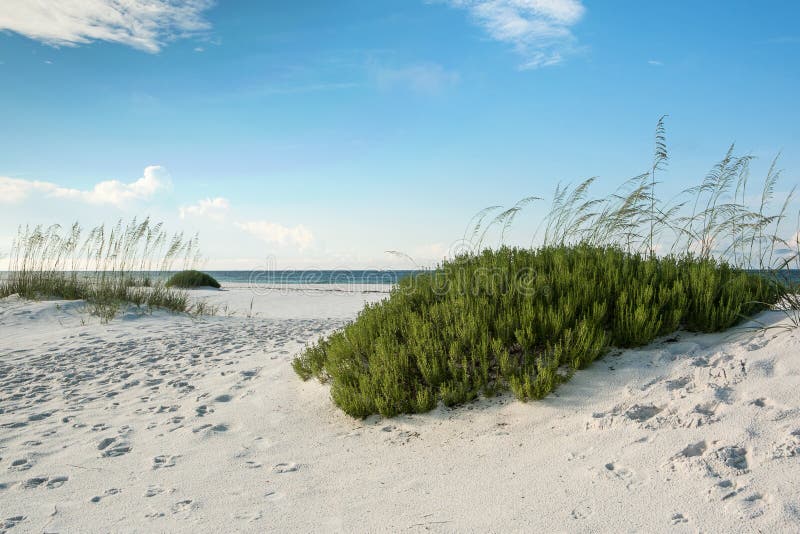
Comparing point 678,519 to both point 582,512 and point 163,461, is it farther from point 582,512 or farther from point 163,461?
point 163,461

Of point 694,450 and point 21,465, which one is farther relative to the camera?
point 21,465

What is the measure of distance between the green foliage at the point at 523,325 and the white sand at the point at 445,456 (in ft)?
0.69

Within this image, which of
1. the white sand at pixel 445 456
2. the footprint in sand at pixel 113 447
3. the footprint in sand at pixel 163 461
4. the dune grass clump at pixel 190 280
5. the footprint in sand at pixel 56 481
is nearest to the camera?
the white sand at pixel 445 456

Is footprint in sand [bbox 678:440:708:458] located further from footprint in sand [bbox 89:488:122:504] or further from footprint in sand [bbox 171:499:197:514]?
footprint in sand [bbox 89:488:122:504]

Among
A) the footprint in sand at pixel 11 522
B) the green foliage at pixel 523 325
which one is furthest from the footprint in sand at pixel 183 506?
the green foliage at pixel 523 325

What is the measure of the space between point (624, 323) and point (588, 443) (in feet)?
5.10

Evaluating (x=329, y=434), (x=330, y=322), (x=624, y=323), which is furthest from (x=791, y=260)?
(x=330, y=322)

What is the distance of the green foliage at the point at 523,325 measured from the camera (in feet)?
16.1

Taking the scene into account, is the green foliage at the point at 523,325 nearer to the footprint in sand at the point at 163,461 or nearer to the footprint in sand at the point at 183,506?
the footprint in sand at the point at 163,461

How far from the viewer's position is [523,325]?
16.4 ft

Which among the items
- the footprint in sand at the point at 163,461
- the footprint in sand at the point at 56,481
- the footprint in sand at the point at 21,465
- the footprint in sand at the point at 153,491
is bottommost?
the footprint in sand at the point at 21,465

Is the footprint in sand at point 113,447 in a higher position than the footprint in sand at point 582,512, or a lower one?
lower

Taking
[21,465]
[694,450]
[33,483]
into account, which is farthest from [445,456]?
[21,465]

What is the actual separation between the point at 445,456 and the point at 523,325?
4.78 ft
